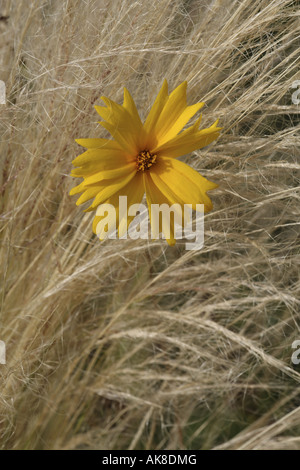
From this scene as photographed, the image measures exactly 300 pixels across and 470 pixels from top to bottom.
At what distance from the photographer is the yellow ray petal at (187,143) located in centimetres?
54

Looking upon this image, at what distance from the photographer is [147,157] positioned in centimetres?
56

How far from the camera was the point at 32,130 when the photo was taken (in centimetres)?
75

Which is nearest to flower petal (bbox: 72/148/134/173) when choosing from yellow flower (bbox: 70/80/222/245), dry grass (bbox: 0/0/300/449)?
yellow flower (bbox: 70/80/222/245)

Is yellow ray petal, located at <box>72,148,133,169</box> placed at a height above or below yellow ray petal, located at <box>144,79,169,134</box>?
below

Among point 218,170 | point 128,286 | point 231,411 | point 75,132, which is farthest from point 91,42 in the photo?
point 231,411

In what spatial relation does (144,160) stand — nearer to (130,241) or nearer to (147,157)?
(147,157)

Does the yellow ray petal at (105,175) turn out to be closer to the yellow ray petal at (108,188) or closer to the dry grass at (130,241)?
the yellow ray petal at (108,188)

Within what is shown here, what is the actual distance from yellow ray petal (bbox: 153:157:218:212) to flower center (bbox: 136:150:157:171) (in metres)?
0.01

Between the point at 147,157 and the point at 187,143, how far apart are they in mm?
45

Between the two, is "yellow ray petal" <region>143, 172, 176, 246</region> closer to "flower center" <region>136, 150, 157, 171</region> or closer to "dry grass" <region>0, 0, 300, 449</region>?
"flower center" <region>136, 150, 157, 171</region>

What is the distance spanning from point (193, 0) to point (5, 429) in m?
0.64

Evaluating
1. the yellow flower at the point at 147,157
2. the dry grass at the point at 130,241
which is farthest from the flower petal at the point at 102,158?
the dry grass at the point at 130,241

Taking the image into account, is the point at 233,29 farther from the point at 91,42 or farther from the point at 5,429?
the point at 5,429

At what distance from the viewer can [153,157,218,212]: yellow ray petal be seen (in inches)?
21.6
